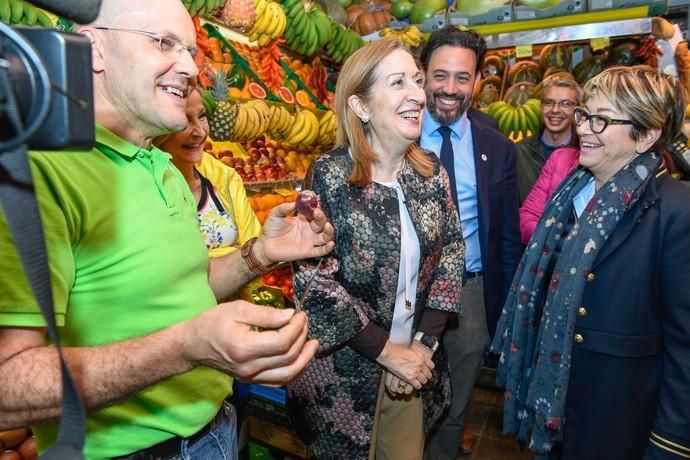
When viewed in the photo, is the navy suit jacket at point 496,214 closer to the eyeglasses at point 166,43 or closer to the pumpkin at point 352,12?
the eyeglasses at point 166,43

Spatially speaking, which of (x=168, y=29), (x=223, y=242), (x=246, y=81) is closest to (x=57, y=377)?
(x=168, y=29)

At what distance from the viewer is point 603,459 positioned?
1.81 meters

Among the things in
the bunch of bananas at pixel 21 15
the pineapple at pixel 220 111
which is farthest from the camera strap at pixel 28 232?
the pineapple at pixel 220 111

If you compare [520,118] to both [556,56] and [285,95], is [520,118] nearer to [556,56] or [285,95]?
[556,56]

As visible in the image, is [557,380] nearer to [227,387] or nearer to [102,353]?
[227,387]

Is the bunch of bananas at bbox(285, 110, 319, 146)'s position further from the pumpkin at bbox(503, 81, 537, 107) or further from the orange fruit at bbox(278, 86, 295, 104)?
the pumpkin at bbox(503, 81, 537, 107)

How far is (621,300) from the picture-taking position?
5.60 feet

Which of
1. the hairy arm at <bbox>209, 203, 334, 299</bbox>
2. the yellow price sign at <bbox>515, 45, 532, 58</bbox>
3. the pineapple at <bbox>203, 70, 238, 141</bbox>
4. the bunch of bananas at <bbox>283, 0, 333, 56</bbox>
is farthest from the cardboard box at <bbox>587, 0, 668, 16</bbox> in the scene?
the hairy arm at <bbox>209, 203, 334, 299</bbox>

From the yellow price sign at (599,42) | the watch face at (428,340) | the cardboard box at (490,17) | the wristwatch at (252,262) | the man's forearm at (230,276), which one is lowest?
the watch face at (428,340)

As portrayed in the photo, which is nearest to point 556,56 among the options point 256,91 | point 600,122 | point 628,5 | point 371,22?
point 628,5

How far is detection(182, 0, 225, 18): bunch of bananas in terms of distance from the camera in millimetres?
2850

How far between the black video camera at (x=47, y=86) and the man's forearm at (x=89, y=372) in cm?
42

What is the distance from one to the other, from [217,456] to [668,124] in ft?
6.22

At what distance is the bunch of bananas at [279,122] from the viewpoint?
10.7 ft
